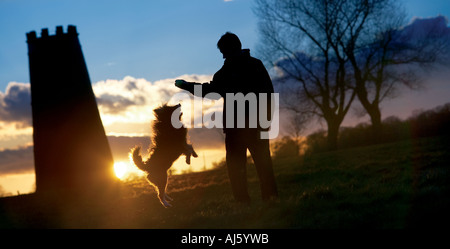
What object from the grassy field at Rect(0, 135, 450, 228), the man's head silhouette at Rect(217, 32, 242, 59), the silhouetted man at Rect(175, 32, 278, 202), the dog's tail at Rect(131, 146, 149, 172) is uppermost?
the man's head silhouette at Rect(217, 32, 242, 59)

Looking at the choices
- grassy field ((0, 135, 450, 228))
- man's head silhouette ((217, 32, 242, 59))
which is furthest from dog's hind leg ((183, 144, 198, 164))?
man's head silhouette ((217, 32, 242, 59))

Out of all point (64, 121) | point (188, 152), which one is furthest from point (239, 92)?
point (64, 121)

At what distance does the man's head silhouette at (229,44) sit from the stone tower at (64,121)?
14.0m

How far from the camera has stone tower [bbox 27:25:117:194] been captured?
18.9 m

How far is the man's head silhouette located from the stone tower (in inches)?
550

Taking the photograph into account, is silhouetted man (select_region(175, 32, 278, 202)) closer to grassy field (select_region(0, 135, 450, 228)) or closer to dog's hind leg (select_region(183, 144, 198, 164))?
grassy field (select_region(0, 135, 450, 228))

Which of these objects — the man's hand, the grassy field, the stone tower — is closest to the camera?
the grassy field

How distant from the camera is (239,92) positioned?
6.39m

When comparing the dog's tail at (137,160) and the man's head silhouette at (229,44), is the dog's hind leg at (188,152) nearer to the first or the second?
the dog's tail at (137,160)

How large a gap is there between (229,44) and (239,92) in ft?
2.63

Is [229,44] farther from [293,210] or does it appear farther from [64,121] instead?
[64,121]
